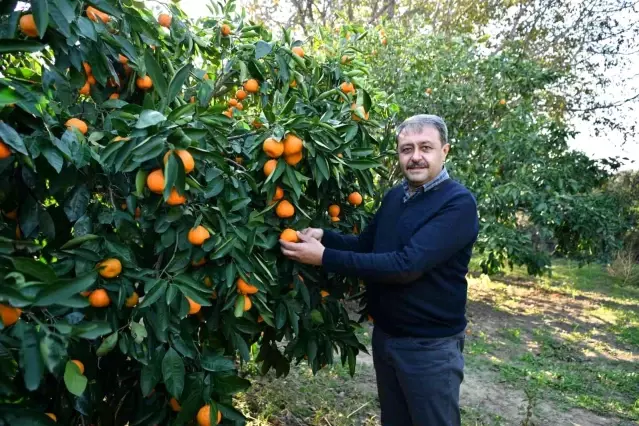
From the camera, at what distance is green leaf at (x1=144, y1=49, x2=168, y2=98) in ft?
4.69

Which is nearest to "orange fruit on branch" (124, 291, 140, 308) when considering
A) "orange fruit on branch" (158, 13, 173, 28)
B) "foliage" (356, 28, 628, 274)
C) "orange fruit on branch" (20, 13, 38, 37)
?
"orange fruit on branch" (20, 13, 38, 37)

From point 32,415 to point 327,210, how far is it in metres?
1.35

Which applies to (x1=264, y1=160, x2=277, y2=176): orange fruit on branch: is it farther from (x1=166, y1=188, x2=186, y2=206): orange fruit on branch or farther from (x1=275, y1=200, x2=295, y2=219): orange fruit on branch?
(x1=166, y1=188, x2=186, y2=206): orange fruit on branch

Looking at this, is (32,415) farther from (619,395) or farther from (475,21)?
(475,21)

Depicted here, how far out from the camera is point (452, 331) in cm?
204

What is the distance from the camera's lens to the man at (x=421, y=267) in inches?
74.1

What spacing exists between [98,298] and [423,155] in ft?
4.25

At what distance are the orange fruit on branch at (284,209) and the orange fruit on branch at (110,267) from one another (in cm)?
58

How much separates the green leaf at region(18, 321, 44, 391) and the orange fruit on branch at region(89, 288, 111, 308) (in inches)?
11.7

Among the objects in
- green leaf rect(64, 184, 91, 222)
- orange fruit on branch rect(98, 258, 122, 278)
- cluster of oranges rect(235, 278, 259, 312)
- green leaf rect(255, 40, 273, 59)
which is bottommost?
cluster of oranges rect(235, 278, 259, 312)

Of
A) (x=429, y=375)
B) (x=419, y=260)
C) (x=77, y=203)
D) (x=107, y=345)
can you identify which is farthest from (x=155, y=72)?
(x=429, y=375)

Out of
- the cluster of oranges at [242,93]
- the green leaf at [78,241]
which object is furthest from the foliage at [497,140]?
the green leaf at [78,241]

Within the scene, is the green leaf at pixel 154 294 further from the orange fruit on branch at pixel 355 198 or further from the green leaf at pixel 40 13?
the orange fruit on branch at pixel 355 198

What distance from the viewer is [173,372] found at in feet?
4.64
